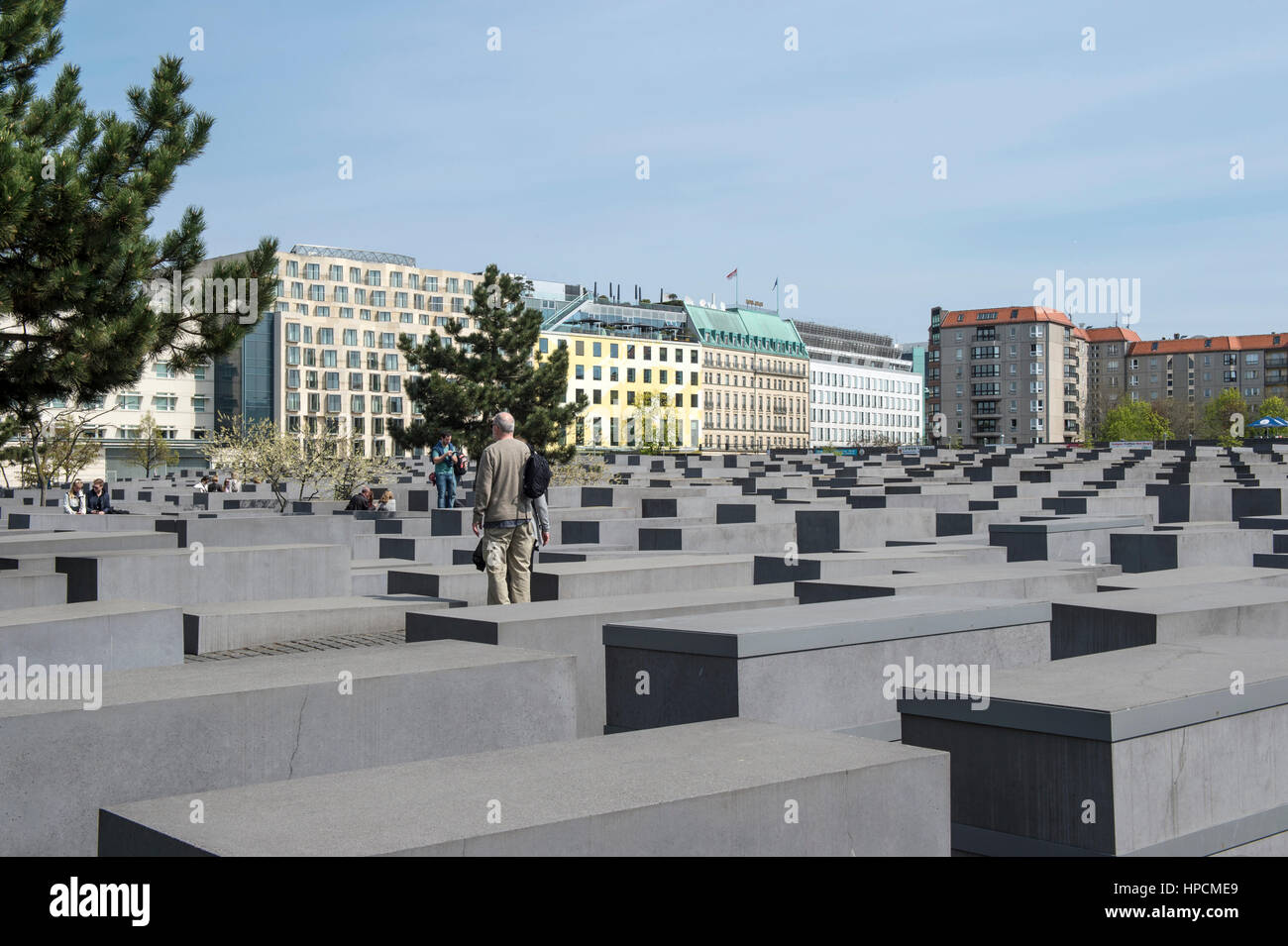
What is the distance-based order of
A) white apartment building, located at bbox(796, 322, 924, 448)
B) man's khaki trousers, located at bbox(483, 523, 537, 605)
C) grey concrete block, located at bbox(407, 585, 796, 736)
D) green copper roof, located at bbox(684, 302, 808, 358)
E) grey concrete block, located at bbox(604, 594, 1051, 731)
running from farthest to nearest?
white apartment building, located at bbox(796, 322, 924, 448) → green copper roof, located at bbox(684, 302, 808, 358) → man's khaki trousers, located at bbox(483, 523, 537, 605) → grey concrete block, located at bbox(407, 585, 796, 736) → grey concrete block, located at bbox(604, 594, 1051, 731)

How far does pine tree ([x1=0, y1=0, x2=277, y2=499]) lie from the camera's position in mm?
11359

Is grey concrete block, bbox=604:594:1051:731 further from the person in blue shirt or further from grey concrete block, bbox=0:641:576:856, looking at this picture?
the person in blue shirt

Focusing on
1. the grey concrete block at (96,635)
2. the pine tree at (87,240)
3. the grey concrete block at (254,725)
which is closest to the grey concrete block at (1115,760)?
the grey concrete block at (254,725)

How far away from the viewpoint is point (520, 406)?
144 feet

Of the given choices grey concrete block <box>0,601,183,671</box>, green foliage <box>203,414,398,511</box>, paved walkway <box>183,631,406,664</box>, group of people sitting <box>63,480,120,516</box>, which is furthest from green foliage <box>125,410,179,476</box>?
grey concrete block <box>0,601,183,671</box>

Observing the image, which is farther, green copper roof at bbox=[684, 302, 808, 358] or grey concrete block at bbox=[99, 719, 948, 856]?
green copper roof at bbox=[684, 302, 808, 358]

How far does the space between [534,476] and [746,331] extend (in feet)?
477

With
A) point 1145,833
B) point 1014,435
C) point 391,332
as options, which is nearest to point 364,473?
point 1145,833

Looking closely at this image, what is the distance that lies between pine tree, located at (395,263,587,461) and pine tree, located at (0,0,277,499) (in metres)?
27.9

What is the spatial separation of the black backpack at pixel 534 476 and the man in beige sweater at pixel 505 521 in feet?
0.19

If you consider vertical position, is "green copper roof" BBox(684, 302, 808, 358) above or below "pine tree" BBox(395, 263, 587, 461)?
above

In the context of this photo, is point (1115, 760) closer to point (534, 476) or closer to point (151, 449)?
Answer: point (534, 476)
